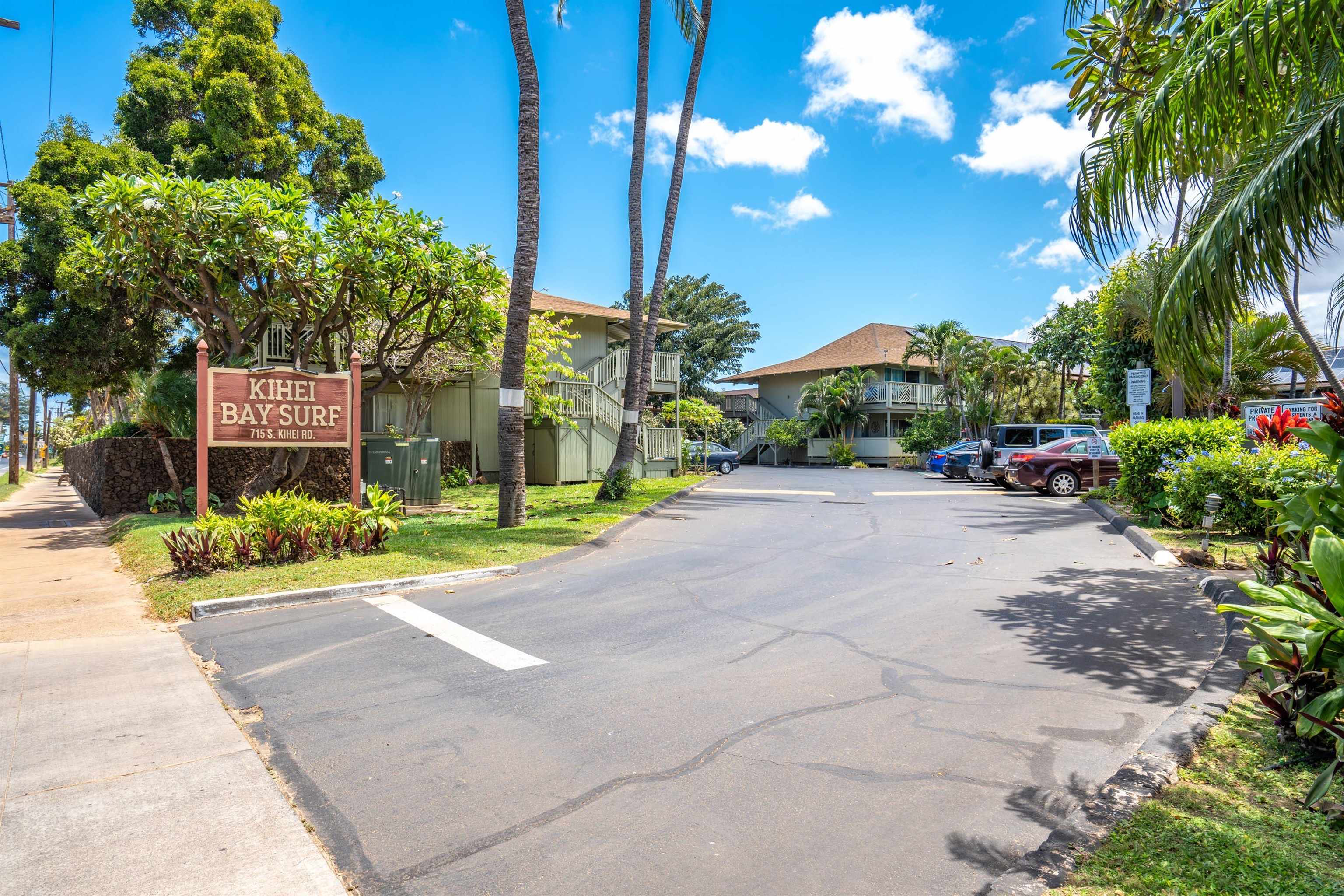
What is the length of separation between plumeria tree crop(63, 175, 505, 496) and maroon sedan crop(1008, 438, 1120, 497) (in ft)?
46.0

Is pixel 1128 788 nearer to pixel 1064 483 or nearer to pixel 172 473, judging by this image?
pixel 172 473

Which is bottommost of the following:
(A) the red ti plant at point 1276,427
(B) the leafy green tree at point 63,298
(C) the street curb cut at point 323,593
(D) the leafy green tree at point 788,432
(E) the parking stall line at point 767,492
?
(C) the street curb cut at point 323,593

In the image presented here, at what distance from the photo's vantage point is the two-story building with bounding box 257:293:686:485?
22828 millimetres

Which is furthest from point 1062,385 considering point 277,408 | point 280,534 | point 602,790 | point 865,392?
point 602,790

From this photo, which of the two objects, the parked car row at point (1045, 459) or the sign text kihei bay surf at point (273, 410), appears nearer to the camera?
the sign text kihei bay surf at point (273, 410)

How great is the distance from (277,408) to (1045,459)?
17.8 metres

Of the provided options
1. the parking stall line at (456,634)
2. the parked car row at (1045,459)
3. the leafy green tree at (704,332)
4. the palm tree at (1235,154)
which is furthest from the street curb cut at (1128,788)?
the leafy green tree at (704,332)

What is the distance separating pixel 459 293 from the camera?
46.5 feet

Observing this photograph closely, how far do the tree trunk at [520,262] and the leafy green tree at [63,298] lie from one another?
23.0ft

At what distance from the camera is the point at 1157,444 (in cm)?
1323

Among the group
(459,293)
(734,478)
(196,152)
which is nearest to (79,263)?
(196,152)

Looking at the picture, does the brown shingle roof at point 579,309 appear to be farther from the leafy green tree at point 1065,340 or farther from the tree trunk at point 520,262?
the leafy green tree at point 1065,340

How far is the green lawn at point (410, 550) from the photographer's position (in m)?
8.15

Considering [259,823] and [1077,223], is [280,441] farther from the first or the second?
[1077,223]
